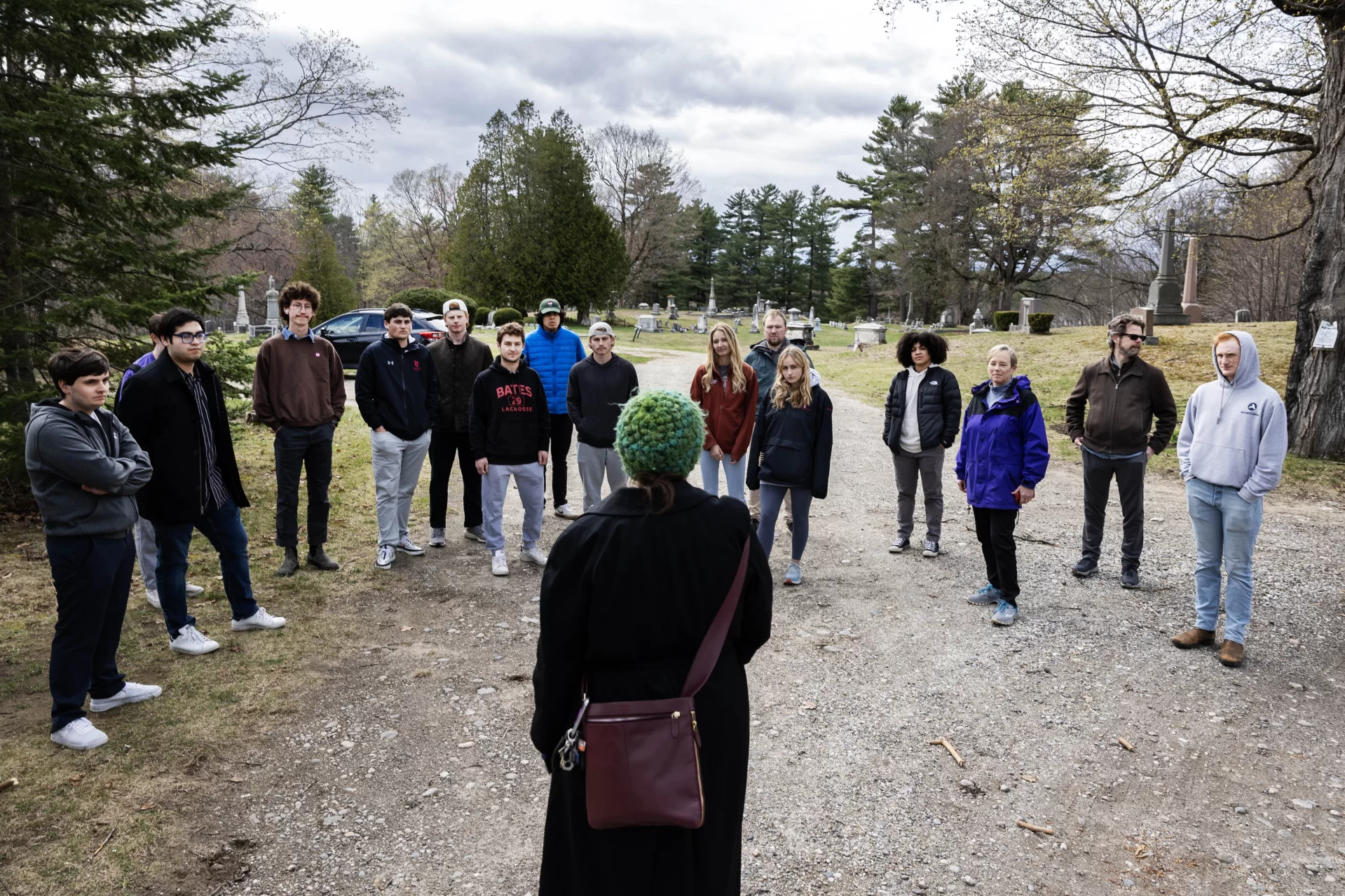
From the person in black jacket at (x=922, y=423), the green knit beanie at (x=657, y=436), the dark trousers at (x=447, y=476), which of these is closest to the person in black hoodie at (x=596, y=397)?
the dark trousers at (x=447, y=476)

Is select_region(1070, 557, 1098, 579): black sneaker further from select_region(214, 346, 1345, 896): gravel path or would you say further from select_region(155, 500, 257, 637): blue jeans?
select_region(155, 500, 257, 637): blue jeans

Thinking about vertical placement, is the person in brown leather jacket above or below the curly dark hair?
below

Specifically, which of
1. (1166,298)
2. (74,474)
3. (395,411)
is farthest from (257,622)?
(1166,298)

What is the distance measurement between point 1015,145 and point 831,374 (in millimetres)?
9043

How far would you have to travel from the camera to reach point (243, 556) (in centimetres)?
501

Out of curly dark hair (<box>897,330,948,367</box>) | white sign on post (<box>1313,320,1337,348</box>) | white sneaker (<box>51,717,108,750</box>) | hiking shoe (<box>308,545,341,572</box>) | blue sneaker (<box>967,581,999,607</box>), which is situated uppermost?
white sign on post (<box>1313,320,1337,348</box>)

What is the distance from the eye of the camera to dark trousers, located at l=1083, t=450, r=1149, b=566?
6125 mm

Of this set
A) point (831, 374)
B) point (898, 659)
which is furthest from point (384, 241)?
point (898, 659)

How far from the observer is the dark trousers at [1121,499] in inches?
241

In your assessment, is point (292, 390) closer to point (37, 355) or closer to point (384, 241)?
point (37, 355)

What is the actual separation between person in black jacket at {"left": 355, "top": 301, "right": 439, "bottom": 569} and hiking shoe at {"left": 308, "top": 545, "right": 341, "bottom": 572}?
34cm

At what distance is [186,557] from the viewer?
4.73 m

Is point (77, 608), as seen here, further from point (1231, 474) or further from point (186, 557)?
point (1231, 474)

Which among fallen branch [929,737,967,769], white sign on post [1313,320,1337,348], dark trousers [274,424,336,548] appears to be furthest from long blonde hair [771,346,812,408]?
white sign on post [1313,320,1337,348]
